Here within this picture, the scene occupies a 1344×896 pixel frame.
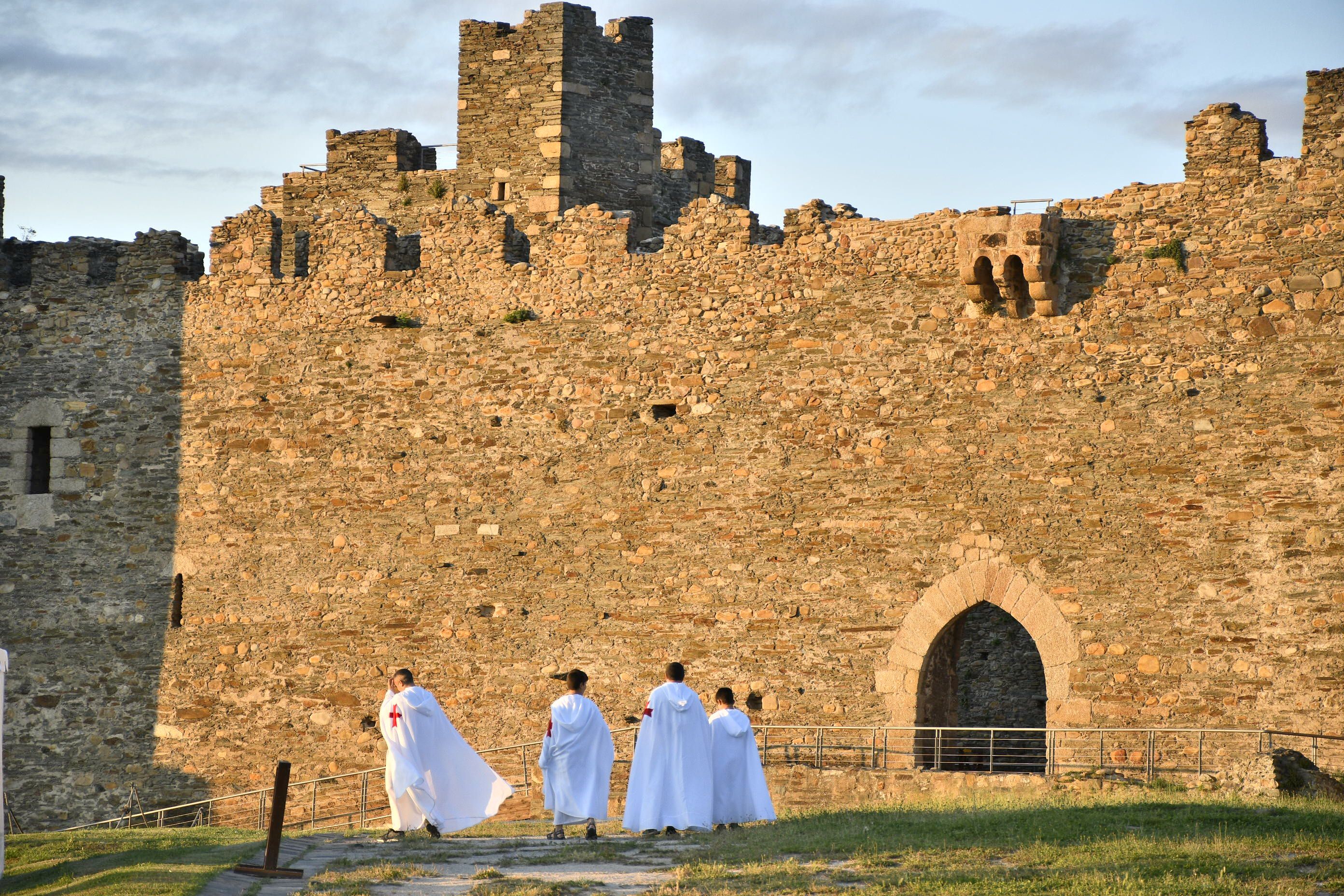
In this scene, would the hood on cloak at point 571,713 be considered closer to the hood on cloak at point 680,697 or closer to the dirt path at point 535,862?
the hood on cloak at point 680,697

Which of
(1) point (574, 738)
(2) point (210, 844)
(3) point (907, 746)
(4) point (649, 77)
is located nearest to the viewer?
(2) point (210, 844)

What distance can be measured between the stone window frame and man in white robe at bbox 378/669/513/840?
7.00 meters

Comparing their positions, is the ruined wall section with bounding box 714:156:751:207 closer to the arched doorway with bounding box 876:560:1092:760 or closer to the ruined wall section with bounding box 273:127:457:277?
the ruined wall section with bounding box 273:127:457:277

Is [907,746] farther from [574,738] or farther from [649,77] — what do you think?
[649,77]

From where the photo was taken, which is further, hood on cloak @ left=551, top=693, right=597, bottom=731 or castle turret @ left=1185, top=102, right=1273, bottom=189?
castle turret @ left=1185, top=102, right=1273, bottom=189

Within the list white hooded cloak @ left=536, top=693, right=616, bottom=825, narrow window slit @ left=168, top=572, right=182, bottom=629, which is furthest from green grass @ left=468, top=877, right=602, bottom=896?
narrow window slit @ left=168, top=572, right=182, bottom=629

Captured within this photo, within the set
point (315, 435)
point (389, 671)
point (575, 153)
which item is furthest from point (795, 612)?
point (575, 153)

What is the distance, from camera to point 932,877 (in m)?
8.76

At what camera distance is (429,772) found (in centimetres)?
1173

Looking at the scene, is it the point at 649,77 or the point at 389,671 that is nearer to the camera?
the point at 389,671

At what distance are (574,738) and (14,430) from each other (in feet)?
28.3

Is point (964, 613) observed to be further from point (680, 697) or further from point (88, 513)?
point (88, 513)

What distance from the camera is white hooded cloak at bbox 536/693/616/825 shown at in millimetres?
11633

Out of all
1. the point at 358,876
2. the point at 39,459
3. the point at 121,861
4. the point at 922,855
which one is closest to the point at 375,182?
the point at 39,459
